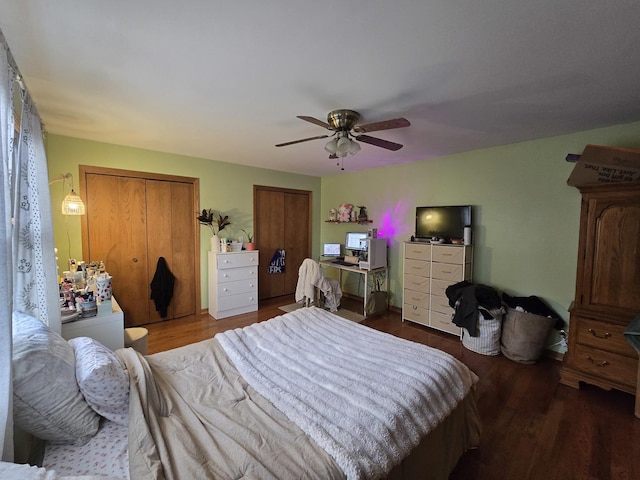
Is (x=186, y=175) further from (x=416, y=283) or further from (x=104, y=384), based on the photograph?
(x=416, y=283)

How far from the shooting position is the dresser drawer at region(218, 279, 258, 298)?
3.90 metres

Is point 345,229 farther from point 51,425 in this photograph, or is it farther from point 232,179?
point 51,425

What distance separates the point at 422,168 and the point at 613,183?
2084 millimetres

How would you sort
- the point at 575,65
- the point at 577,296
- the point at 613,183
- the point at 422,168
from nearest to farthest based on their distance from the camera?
the point at 575,65, the point at 613,183, the point at 577,296, the point at 422,168

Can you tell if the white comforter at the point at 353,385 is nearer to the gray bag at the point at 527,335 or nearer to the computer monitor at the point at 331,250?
the gray bag at the point at 527,335

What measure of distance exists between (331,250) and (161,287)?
2.80 meters

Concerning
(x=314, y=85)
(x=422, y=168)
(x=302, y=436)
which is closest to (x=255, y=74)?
(x=314, y=85)

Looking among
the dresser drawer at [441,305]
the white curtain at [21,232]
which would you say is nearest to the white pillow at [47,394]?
the white curtain at [21,232]

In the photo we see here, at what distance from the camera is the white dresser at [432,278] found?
132 inches

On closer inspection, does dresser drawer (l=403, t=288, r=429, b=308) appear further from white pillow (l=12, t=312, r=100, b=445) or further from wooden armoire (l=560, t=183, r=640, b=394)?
white pillow (l=12, t=312, r=100, b=445)

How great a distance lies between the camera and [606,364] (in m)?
2.23

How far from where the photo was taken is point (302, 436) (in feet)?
3.58

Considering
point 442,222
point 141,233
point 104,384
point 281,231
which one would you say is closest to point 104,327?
point 104,384

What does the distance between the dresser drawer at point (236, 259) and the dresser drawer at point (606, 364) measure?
3.82m
